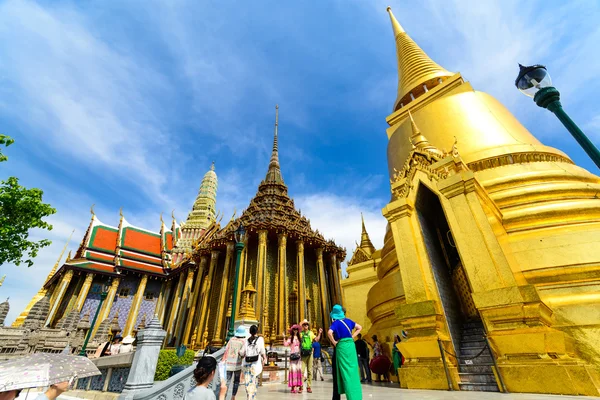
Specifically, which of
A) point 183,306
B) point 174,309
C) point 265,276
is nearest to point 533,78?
point 265,276

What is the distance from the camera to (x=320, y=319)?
664 inches

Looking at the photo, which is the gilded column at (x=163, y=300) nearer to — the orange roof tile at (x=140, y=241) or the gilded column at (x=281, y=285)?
the orange roof tile at (x=140, y=241)

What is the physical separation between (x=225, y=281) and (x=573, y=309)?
1516 centimetres

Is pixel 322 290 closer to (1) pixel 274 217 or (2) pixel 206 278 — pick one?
(1) pixel 274 217

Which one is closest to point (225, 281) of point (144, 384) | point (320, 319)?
point (320, 319)

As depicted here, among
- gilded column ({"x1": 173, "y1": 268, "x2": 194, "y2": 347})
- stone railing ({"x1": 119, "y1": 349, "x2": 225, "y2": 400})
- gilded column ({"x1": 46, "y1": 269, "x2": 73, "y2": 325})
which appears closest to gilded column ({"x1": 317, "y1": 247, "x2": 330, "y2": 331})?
gilded column ({"x1": 173, "y1": 268, "x2": 194, "y2": 347})

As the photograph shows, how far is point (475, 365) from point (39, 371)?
5371 millimetres

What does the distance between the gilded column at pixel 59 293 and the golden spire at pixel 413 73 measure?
2496cm

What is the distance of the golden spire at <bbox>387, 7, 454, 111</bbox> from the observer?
46.1ft

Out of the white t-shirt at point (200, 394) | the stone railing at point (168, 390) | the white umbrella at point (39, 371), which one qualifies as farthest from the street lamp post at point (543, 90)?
the stone railing at point (168, 390)

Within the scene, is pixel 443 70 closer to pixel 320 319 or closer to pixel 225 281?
pixel 320 319

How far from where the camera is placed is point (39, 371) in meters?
2.25

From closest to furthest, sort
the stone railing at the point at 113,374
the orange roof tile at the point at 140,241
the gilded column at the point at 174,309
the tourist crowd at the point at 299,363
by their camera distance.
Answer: the tourist crowd at the point at 299,363 → the stone railing at the point at 113,374 → the gilded column at the point at 174,309 → the orange roof tile at the point at 140,241

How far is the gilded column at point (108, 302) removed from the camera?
65.9ft
